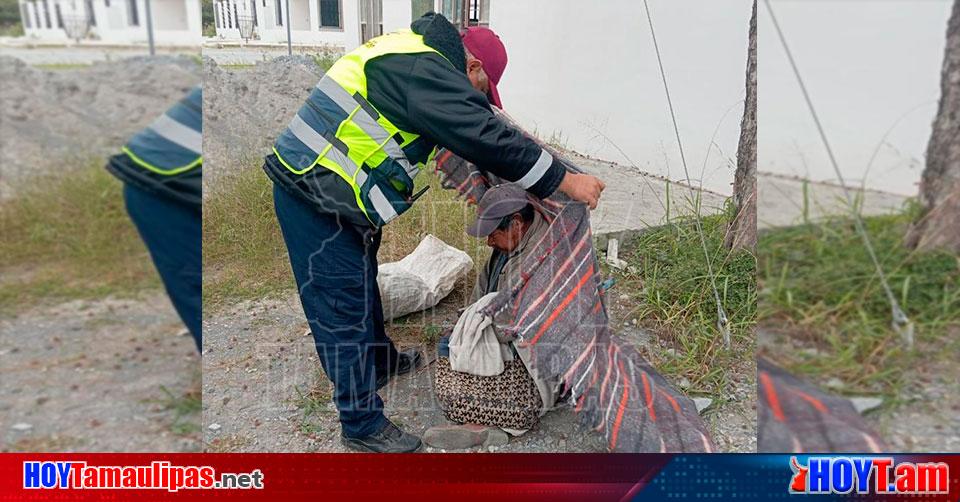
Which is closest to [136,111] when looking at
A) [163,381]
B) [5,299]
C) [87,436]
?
[5,299]

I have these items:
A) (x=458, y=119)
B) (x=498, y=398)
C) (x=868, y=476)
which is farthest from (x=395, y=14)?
(x=868, y=476)

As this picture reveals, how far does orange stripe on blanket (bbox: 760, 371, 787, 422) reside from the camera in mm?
1422

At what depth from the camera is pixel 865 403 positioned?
1.38 m

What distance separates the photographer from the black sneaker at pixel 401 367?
2.36 metres

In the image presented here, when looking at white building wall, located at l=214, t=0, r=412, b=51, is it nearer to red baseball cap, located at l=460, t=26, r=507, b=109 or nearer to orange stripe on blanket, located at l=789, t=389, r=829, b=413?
red baseball cap, located at l=460, t=26, r=507, b=109

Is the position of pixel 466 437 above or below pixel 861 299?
below

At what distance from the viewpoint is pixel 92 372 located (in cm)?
147

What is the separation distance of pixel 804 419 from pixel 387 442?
120cm

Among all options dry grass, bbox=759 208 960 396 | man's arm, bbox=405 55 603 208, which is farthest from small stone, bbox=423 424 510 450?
dry grass, bbox=759 208 960 396

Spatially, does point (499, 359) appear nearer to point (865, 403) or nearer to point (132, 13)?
point (865, 403)

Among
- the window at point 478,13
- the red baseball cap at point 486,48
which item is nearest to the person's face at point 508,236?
the red baseball cap at point 486,48

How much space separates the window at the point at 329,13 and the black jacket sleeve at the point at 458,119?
0.54 metres

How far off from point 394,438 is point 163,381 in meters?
0.75

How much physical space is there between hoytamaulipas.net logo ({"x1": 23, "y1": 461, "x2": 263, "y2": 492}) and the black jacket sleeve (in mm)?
985
